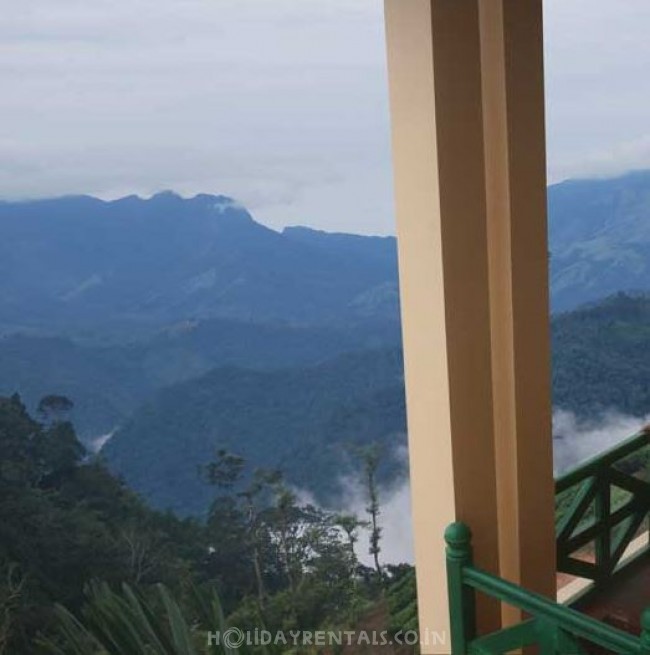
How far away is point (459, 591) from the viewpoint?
1.95m

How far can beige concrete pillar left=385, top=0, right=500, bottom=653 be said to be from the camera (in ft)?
5.60

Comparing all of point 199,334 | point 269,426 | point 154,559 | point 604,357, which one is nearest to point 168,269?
point 199,334

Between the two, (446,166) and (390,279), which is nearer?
(446,166)

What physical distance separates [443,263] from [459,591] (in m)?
0.76

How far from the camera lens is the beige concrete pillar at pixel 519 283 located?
175cm

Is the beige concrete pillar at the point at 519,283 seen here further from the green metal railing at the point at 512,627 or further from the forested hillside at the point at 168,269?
the forested hillside at the point at 168,269

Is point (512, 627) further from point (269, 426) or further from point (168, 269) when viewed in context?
point (168, 269)

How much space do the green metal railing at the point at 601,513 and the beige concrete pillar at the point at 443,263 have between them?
0.68m

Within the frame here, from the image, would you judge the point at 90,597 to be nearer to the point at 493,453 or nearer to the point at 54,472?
the point at 54,472

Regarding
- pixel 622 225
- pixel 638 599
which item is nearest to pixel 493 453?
pixel 638 599

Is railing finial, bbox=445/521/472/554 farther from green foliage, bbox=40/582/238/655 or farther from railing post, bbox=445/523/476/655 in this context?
green foliage, bbox=40/582/238/655

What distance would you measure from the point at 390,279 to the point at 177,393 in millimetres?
803

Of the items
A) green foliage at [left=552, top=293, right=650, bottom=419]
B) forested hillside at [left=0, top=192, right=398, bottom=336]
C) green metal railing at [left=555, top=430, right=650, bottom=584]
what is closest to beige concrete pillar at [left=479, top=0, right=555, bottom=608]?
green metal railing at [left=555, top=430, right=650, bottom=584]

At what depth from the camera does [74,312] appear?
235 cm
